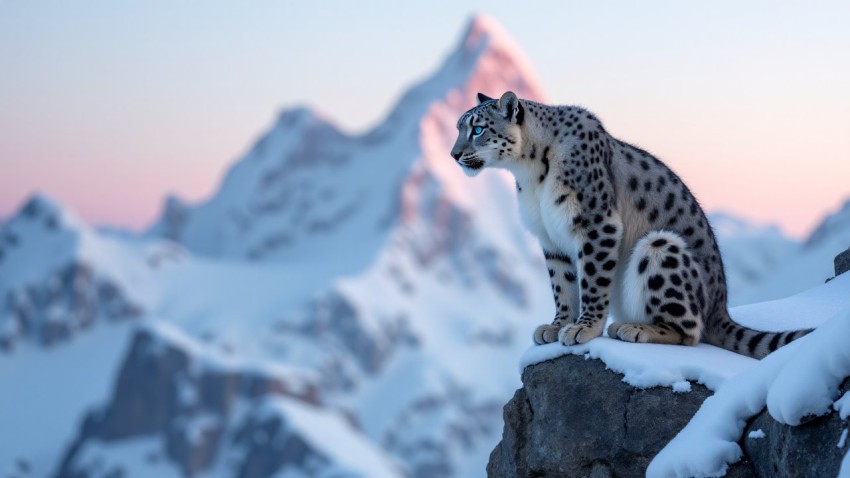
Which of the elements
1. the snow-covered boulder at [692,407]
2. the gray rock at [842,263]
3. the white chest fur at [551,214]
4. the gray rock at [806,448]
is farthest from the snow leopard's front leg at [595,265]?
the gray rock at [842,263]

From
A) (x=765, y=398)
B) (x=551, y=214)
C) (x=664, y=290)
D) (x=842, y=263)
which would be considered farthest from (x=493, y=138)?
(x=842, y=263)

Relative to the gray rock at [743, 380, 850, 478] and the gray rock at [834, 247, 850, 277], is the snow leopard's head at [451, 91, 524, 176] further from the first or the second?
the gray rock at [834, 247, 850, 277]

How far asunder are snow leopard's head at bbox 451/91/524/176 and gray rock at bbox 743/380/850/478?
230 inches

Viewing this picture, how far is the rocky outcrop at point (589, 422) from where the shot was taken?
15.0 metres

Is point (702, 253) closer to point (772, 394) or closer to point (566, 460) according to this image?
point (566, 460)

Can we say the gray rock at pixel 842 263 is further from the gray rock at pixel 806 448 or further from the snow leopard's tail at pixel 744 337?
the gray rock at pixel 806 448

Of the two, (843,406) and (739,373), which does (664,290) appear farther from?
(843,406)

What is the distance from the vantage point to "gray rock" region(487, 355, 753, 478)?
49.3 feet

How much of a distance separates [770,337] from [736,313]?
270cm

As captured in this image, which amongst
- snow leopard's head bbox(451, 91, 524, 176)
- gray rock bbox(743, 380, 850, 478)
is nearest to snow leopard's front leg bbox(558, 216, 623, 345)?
snow leopard's head bbox(451, 91, 524, 176)

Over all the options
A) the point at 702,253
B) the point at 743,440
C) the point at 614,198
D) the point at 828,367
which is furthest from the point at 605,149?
the point at 828,367

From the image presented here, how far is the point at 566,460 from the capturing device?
15805mm

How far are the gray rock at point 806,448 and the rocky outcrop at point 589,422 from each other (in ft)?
2.77

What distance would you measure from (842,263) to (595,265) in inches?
236
